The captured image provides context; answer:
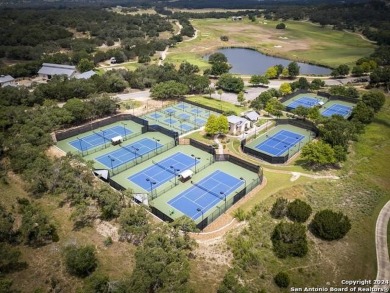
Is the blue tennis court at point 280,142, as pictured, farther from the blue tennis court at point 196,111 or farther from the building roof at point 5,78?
the building roof at point 5,78

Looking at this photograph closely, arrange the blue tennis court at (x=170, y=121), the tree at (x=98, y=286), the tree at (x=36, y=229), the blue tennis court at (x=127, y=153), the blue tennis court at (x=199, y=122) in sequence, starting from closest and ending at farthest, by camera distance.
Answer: the tree at (x=98, y=286) < the tree at (x=36, y=229) < the blue tennis court at (x=127, y=153) < the blue tennis court at (x=199, y=122) < the blue tennis court at (x=170, y=121)

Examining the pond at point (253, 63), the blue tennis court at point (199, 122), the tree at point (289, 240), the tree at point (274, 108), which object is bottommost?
the pond at point (253, 63)

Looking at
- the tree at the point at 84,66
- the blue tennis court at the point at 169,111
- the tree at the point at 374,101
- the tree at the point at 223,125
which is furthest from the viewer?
the tree at the point at 84,66

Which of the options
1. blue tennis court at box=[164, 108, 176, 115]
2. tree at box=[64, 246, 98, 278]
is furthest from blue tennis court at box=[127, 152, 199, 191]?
blue tennis court at box=[164, 108, 176, 115]

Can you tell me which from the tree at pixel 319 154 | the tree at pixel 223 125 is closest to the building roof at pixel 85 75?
the tree at pixel 223 125

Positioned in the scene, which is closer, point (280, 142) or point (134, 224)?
point (134, 224)

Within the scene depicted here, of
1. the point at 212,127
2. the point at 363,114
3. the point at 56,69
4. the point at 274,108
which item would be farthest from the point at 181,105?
the point at 56,69

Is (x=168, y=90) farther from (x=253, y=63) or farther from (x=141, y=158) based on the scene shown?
(x=253, y=63)
